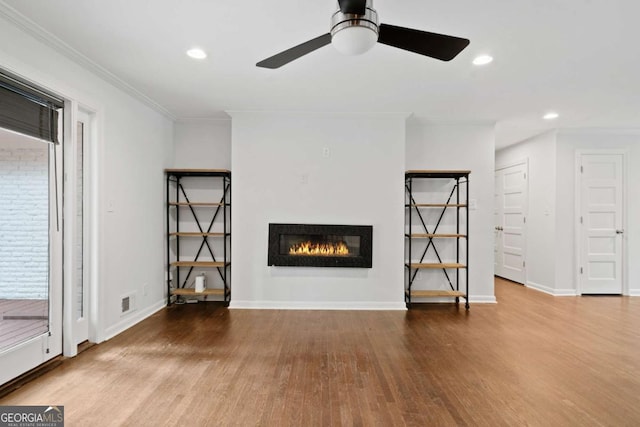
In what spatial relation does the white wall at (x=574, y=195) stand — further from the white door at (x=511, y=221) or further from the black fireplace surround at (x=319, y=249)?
the black fireplace surround at (x=319, y=249)

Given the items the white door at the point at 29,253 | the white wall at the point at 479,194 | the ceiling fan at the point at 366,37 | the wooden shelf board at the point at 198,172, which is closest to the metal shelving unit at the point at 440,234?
the white wall at the point at 479,194

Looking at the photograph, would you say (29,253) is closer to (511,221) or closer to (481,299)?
(481,299)

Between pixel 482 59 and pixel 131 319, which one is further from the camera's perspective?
pixel 131 319

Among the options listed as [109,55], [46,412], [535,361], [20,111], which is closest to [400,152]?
[535,361]

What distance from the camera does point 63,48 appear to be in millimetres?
2566

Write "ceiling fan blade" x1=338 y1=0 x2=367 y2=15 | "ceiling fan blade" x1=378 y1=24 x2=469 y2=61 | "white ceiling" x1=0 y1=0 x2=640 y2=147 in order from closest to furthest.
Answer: "ceiling fan blade" x1=338 y1=0 x2=367 y2=15, "ceiling fan blade" x1=378 y1=24 x2=469 y2=61, "white ceiling" x1=0 y1=0 x2=640 y2=147

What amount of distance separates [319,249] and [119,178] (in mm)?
2432

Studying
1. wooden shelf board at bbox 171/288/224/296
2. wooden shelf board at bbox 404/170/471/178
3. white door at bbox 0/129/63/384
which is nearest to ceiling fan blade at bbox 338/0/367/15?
white door at bbox 0/129/63/384

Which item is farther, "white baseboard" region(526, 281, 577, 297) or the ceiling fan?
"white baseboard" region(526, 281, 577, 297)

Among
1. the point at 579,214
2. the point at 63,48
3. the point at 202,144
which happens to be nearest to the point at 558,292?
the point at 579,214

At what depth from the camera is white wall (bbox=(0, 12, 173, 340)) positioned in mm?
2527

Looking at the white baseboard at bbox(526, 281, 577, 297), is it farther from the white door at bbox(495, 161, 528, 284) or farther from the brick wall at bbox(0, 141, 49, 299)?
the brick wall at bbox(0, 141, 49, 299)

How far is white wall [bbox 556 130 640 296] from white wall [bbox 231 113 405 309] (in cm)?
282

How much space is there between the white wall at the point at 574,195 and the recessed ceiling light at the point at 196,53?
5.29 meters
